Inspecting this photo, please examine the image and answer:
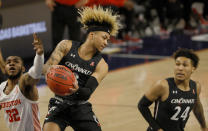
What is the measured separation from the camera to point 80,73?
5906 mm

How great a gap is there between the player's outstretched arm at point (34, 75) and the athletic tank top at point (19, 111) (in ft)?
0.24

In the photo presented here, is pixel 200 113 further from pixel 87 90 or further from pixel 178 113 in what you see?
pixel 87 90

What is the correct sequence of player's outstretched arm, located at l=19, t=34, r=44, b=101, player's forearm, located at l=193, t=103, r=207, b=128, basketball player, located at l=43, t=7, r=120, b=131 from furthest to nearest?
1. player's forearm, located at l=193, t=103, r=207, b=128
2. basketball player, located at l=43, t=7, r=120, b=131
3. player's outstretched arm, located at l=19, t=34, r=44, b=101

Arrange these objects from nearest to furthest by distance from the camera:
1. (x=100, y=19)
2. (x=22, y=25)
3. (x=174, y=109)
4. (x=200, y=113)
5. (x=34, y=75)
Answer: (x=34, y=75) → (x=174, y=109) → (x=200, y=113) → (x=100, y=19) → (x=22, y=25)

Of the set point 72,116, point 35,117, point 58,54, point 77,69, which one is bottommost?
point 35,117

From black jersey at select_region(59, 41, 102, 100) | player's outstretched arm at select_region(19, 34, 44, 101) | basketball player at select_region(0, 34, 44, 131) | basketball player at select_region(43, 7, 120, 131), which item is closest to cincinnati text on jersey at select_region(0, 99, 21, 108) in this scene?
basketball player at select_region(0, 34, 44, 131)

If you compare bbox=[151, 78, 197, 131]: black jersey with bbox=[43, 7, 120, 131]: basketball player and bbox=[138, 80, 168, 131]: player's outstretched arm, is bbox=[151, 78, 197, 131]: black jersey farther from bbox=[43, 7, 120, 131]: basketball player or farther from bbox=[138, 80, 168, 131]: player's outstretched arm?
bbox=[43, 7, 120, 131]: basketball player

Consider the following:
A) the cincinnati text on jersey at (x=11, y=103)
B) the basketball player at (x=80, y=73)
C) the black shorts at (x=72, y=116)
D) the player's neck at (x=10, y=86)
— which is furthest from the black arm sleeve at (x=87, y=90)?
the player's neck at (x=10, y=86)

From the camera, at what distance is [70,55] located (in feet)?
19.6

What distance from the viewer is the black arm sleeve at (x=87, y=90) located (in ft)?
18.1

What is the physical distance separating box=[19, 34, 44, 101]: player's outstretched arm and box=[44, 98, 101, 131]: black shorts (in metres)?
0.30

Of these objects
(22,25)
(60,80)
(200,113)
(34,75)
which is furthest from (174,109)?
(22,25)

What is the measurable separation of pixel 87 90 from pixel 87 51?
2.16 ft

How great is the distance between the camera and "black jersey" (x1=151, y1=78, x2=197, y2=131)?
226 inches
